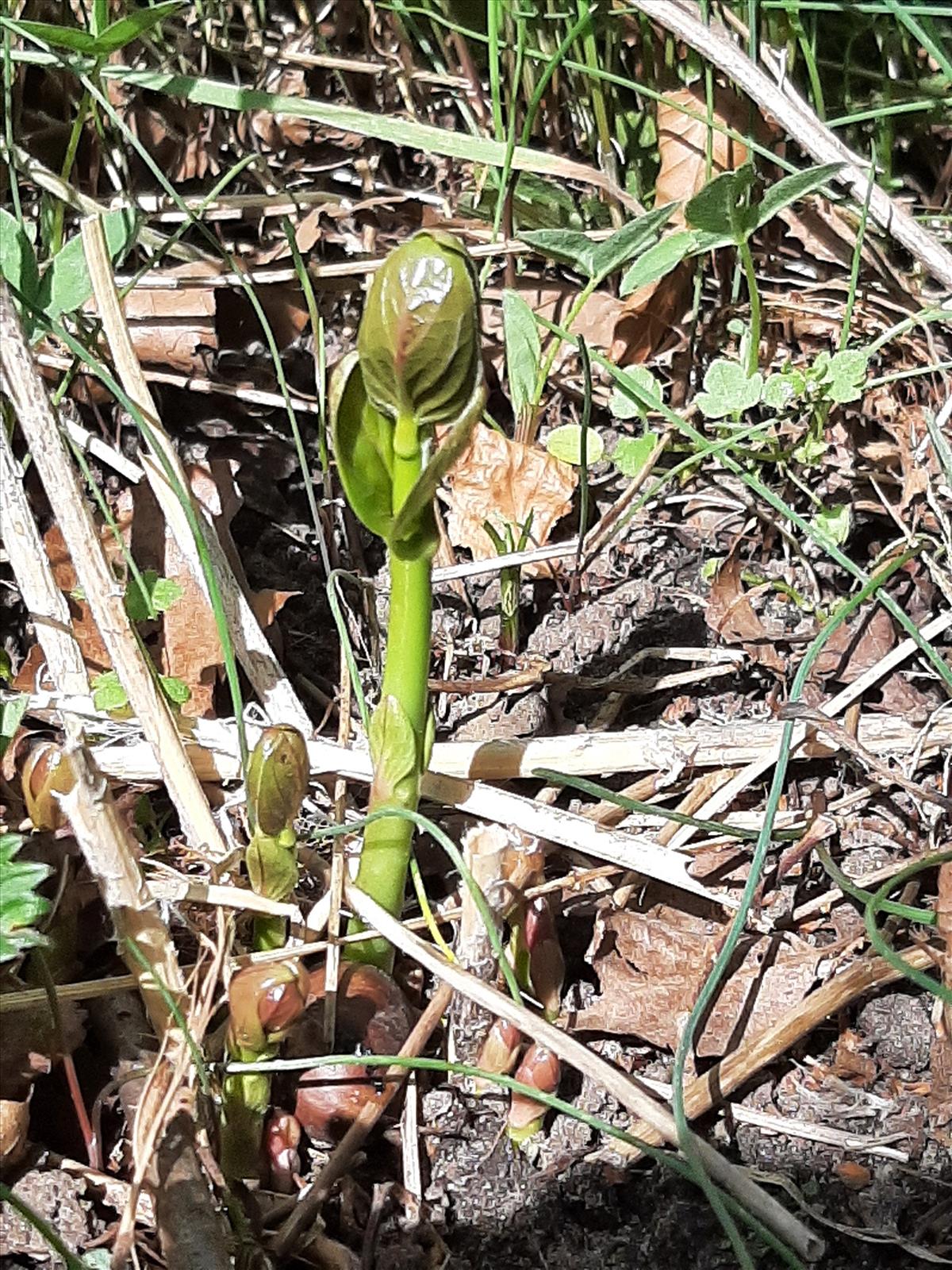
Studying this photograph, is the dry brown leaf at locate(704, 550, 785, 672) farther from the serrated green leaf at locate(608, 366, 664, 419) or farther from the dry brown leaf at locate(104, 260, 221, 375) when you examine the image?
the dry brown leaf at locate(104, 260, 221, 375)

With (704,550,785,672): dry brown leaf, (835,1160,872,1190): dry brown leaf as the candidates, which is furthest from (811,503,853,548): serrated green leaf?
(835,1160,872,1190): dry brown leaf

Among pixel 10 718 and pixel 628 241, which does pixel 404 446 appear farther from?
pixel 628 241

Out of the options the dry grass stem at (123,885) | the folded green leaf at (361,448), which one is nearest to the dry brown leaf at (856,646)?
the folded green leaf at (361,448)

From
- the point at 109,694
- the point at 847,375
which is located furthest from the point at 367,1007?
the point at 847,375

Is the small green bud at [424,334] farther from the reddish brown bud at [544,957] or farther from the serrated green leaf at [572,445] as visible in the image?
the serrated green leaf at [572,445]

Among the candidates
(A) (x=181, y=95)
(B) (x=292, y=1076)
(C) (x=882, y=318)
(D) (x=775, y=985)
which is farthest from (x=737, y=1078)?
(A) (x=181, y=95)
